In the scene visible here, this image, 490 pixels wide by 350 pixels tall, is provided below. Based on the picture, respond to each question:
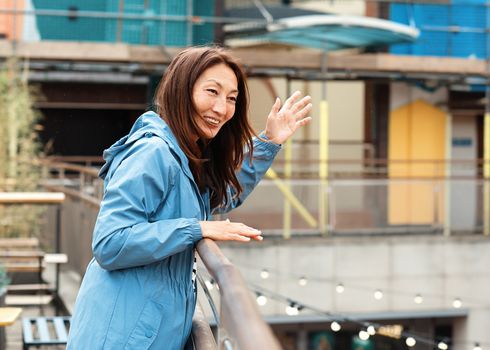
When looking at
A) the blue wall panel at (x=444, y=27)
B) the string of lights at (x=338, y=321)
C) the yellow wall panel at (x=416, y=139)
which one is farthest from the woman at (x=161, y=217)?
the blue wall panel at (x=444, y=27)

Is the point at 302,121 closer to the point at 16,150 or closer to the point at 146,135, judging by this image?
the point at 146,135

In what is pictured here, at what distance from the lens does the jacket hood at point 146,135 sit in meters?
2.71

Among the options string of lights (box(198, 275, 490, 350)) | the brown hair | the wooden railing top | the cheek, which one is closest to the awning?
string of lights (box(198, 275, 490, 350))

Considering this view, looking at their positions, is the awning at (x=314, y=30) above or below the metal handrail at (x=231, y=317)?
above

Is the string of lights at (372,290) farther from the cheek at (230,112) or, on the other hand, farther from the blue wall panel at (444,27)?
the cheek at (230,112)

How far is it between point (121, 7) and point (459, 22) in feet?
22.2

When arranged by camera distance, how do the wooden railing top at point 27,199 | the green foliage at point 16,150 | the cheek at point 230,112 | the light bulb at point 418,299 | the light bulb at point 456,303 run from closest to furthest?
the cheek at point 230,112, the wooden railing top at point 27,199, the green foliage at point 16,150, the light bulb at point 418,299, the light bulb at point 456,303

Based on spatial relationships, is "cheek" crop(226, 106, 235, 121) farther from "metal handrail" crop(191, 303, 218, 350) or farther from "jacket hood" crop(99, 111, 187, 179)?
"metal handrail" crop(191, 303, 218, 350)

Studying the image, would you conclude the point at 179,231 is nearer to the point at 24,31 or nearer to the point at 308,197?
the point at 308,197

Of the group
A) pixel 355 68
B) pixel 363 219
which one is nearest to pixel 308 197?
pixel 363 219

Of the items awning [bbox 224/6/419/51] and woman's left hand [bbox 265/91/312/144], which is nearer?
woman's left hand [bbox 265/91/312/144]

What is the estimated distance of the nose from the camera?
9.33 ft

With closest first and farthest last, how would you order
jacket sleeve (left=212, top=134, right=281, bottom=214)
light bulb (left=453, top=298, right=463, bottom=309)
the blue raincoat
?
the blue raincoat < jacket sleeve (left=212, top=134, right=281, bottom=214) < light bulb (left=453, top=298, right=463, bottom=309)

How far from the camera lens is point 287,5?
23.7 metres
